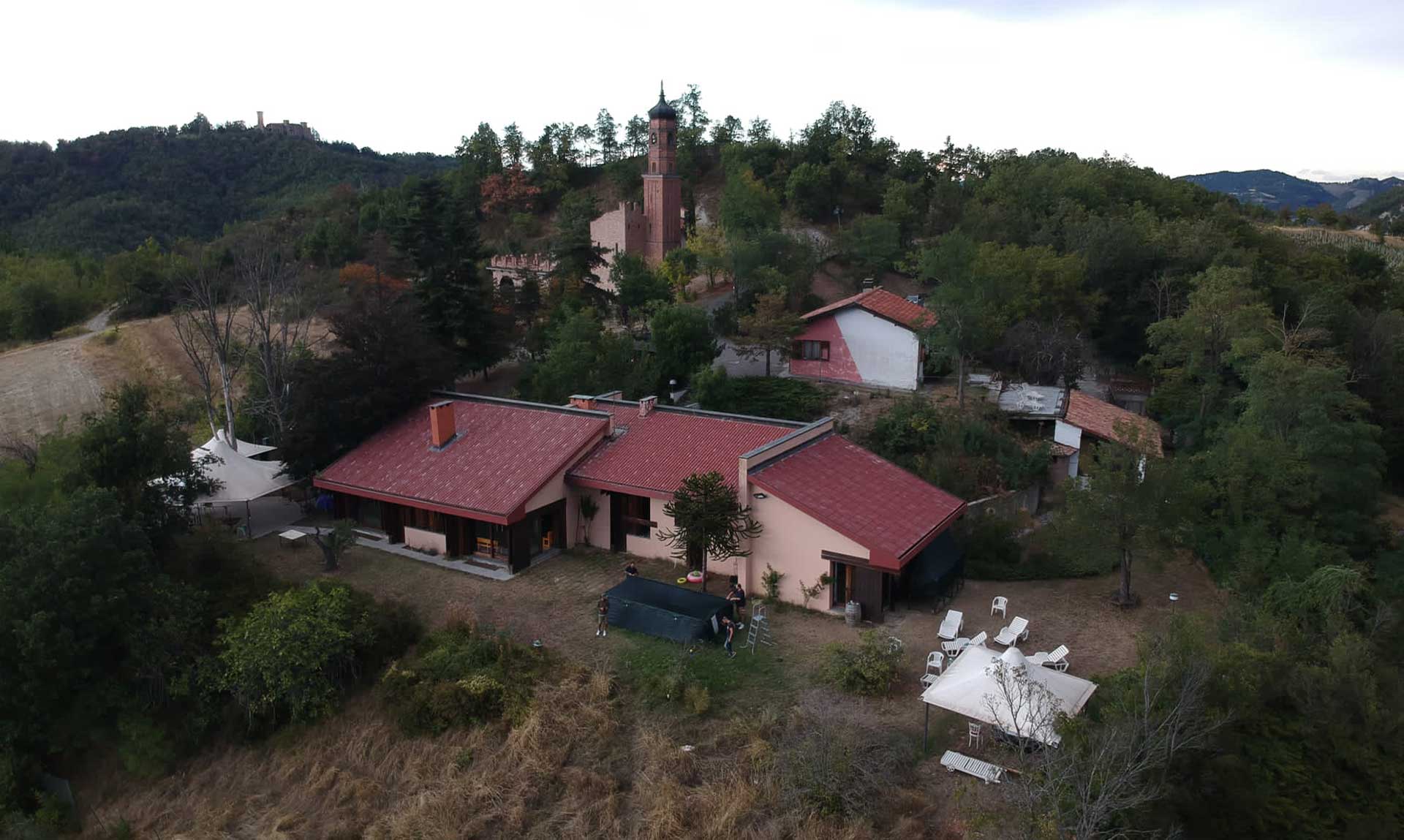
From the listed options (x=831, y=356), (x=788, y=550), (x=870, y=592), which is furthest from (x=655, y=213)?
(x=870, y=592)

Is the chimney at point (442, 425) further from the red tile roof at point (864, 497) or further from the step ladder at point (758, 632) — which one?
the step ladder at point (758, 632)

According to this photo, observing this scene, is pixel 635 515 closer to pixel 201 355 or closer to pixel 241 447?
pixel 241 447

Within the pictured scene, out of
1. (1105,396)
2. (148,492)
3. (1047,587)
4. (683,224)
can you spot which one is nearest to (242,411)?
(148,492)

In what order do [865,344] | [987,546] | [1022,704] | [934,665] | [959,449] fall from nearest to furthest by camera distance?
[1022,704] < [934,665] < [987,546] < [959,449] < [865,344]

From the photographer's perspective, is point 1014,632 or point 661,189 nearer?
point 1014,632

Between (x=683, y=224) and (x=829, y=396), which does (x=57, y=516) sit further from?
(x=683, y=224)

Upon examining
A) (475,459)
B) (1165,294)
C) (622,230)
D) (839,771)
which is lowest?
(839,771)
